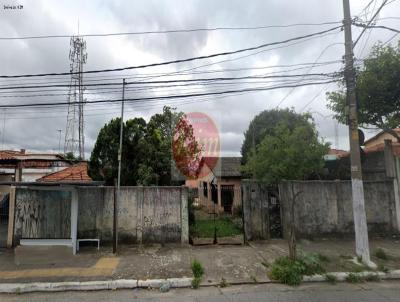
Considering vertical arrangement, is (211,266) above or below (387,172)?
below

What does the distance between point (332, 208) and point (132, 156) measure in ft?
28.5

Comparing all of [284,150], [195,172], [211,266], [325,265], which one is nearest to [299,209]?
[284,150]

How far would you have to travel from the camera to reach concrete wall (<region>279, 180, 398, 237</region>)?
11484 mm

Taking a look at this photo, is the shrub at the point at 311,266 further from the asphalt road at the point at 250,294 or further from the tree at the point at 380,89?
the tree at the point at 380,89

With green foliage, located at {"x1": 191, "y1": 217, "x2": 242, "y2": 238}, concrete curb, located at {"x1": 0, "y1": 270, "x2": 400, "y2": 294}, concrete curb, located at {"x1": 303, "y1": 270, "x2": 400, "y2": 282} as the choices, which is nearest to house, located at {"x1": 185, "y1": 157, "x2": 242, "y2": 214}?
green foliage, located at {"x1": 191, "y1": 217, "x2": 242, "y2": 238}

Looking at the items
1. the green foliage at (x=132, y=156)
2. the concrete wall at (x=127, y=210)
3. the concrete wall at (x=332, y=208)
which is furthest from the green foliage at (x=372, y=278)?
the green foliage at (x=132, y=156)

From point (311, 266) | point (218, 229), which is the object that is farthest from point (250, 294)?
point (218, 229)

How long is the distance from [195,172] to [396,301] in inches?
690

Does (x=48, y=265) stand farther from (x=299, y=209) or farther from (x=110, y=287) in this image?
(x=299, y=209)

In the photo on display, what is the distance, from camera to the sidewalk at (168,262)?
7430 mm

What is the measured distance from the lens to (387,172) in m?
12.3

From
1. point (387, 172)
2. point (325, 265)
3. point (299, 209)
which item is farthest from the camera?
point (387, 172)

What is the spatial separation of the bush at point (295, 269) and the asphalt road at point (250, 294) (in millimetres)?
244

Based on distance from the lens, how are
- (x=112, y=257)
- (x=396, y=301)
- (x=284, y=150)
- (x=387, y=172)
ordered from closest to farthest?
A: (x=396, y=301), (x=112, y=257), (x=284, y=150), (x=387, y=172)
